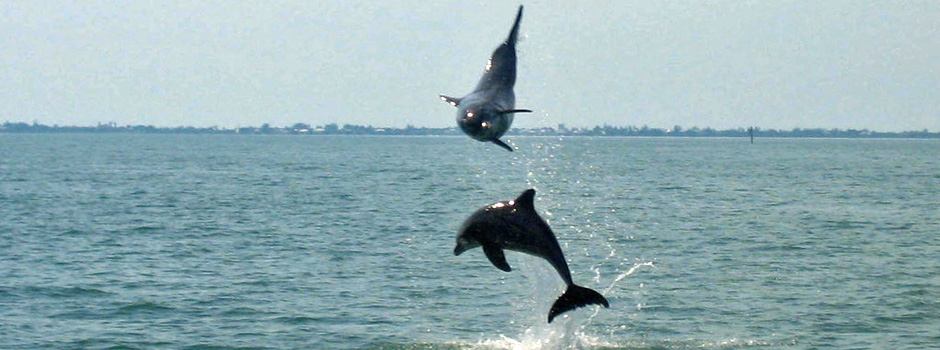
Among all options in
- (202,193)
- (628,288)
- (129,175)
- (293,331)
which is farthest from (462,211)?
(129,175)

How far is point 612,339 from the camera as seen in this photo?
40344mm

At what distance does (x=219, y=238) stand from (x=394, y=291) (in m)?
23.2

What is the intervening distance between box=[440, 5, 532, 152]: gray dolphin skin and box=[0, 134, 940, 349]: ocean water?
18075 mm

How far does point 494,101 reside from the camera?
1545cm

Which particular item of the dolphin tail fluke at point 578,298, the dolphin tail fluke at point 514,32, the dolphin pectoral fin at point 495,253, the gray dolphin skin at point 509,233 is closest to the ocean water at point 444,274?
the dolphin tail fluke at point 578,298

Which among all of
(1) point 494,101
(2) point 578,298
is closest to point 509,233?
(2) point 578,298

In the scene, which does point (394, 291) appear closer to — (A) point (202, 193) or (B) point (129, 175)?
(A) point (202, 193)

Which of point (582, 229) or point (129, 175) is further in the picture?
point (129, 175)

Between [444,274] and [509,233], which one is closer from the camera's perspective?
[509,233]

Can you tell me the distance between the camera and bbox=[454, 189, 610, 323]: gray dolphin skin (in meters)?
18.4

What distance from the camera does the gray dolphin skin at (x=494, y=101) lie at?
15.0 meters

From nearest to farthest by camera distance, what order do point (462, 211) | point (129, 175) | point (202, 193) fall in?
point (462, 211) → point (202, 193) → point (129, 175)

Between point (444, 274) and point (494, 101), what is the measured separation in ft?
128

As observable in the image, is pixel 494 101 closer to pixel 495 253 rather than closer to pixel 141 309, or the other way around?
pixel 495 253
